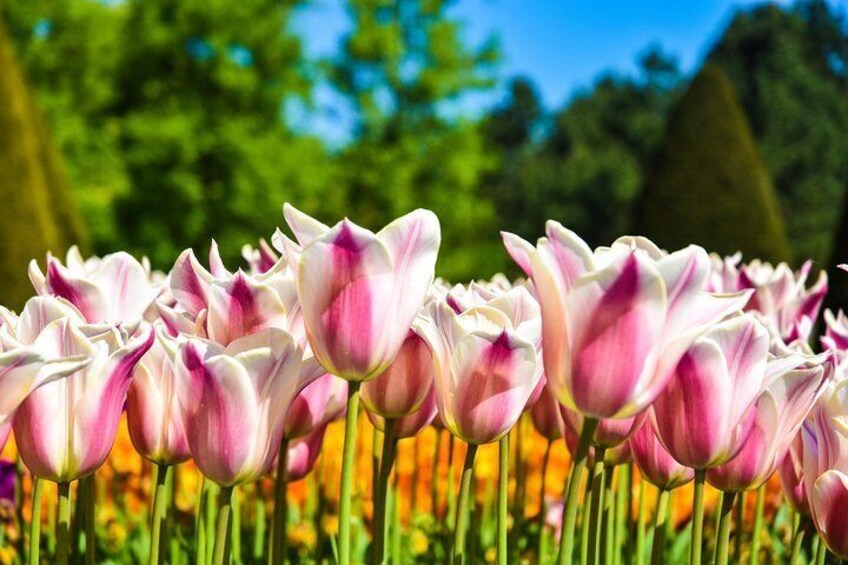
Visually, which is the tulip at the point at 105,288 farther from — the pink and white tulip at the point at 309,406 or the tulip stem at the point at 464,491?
the tulip stem at the point at 464,491

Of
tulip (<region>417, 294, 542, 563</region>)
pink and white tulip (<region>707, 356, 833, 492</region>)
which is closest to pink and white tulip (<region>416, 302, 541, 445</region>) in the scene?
tulip (<region>417, 294, 542, 563</region>)

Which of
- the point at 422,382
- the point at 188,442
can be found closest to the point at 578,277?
the point at 422,382

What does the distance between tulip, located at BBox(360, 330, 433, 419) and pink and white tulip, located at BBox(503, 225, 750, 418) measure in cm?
36

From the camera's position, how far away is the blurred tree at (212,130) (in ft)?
68.3

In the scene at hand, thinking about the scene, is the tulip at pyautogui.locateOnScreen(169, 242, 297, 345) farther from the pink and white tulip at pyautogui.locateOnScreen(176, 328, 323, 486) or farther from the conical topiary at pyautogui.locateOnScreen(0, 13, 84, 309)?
the conical topiary at pyautogui.locateOnScreen(0, 13, 84, 309)

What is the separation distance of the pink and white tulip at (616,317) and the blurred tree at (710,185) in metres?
9.41

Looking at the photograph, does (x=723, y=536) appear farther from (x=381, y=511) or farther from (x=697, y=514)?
(x=381, y=511)

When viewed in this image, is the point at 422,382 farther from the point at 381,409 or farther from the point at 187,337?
the point at 187,337

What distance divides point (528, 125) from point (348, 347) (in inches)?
2277

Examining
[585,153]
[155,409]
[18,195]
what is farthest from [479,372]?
[585,153]

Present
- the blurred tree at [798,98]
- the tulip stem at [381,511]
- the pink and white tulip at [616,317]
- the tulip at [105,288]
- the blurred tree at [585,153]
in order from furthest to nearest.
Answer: the blurred tree at [585,153], the blurred tree at [798,98], the tulip at [105,288], the tulip stem at [381,511], the pink and white tulip at [616,317]

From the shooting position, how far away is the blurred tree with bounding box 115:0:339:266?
2081 centimetres

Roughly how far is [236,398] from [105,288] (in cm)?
66

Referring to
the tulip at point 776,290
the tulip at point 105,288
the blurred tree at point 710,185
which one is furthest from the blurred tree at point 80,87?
the tulip at point 105,288
